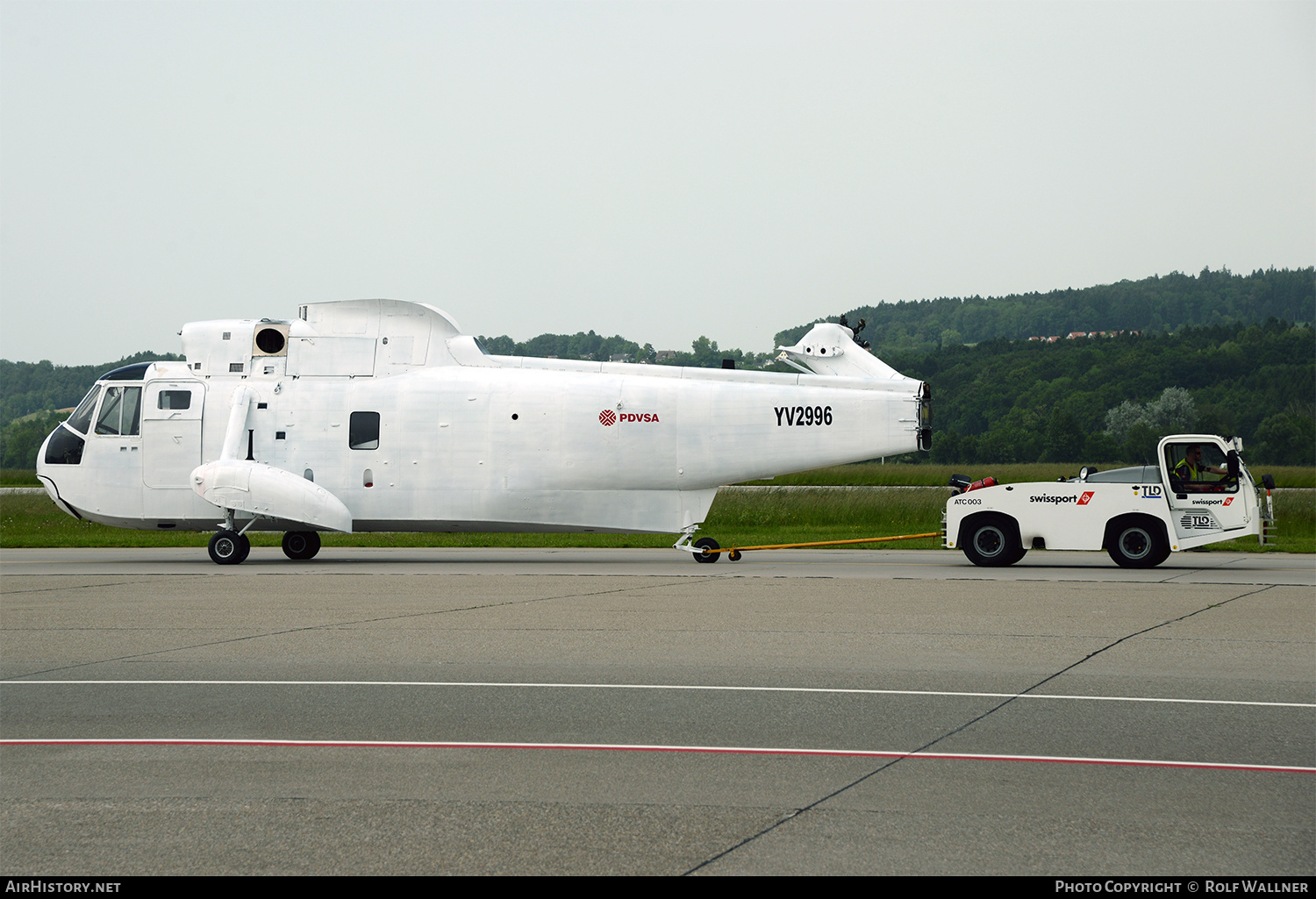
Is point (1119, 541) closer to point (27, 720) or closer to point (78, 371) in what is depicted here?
point (27, 720)

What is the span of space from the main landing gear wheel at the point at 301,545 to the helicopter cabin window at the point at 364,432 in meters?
2.44

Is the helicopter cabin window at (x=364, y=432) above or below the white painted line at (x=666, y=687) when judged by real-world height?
above

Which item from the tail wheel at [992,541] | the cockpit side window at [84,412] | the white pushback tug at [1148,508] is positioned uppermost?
the cockpit side window at [84,412]

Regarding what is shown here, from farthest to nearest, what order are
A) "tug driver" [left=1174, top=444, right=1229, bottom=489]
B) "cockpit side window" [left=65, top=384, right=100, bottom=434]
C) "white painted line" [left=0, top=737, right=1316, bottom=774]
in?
"cockpit side window" [left=65, top=384, right=100, bottom=434], "tug driver" [left=1174, top=444, right=1229, bottom=489], "white painted line" [left=0, top=737, right=1316, bottom=774]

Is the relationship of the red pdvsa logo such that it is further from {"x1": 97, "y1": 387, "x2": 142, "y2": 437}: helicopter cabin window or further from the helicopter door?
{"x1": 97, "y1": 387, "x2": 142, "y2": 437}: helicopter cabin window

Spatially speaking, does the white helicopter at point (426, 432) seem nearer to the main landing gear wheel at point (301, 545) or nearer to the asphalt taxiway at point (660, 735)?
the main landing gear wheel at point (301, 545)

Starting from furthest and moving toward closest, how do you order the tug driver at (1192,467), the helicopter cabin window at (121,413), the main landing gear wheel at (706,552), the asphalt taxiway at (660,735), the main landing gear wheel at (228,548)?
the helicopter cabin window at (121,413)
the main landing gear wheel at (228,548)
the main landing gear wheel at (706,552)
the tug driver at (1192,467)
the asphalt taxiway at (660,735)

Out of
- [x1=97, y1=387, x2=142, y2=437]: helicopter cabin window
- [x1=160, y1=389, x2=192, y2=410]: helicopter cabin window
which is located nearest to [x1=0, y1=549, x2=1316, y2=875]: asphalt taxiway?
[x1=160, y1=389, x2=192, y2=410]: helicopter cabin window

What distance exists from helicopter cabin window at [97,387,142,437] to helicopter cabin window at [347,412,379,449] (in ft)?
14.1

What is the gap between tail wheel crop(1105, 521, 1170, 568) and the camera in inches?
743

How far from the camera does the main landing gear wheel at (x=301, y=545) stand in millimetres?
22500

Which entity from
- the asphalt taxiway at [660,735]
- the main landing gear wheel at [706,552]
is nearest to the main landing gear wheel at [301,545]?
the main landing gear wheel at [706,552]

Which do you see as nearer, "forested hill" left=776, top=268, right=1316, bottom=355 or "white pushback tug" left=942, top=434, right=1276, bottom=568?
"white pushback tug" left=942, top=434, right=1276, bottom=568

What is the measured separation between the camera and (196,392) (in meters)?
21.8
